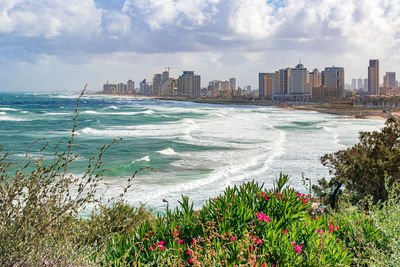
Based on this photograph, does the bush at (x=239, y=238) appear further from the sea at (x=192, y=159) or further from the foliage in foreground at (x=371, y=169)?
the sea at (x=192, y=159)

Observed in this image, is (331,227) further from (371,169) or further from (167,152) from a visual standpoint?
(167,152)

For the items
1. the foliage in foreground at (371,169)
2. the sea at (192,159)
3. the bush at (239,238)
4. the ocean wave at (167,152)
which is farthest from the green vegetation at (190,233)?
the ocean wave at (167,152)

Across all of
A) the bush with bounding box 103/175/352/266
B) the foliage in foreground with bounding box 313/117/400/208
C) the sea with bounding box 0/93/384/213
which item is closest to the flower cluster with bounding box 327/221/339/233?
the bush with bounding box 103/175/352/266

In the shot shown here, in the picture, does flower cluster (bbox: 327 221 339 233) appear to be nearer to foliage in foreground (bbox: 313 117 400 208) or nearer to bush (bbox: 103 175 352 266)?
bush (bbox: 103 175 352 266)

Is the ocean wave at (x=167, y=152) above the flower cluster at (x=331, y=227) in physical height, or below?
below

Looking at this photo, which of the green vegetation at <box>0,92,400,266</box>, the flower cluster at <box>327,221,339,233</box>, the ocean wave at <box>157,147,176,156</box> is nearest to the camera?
the green vegetation at <box>0,92,400,266</box>

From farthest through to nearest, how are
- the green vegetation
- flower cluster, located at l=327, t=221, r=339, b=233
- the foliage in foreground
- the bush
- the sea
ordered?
the sea < the foliage in foreground < flower cluster, located at l=327, t=221, r=339, b=233 < the bush < the green vegetation

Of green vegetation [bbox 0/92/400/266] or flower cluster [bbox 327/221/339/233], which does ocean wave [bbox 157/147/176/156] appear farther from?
flower cluster [bbox 327/221/339/233]

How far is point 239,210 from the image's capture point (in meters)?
5.66

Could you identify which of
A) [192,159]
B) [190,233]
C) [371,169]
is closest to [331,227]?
[190,233]

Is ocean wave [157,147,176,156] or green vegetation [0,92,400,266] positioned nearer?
green vegetation [0,92,400,266]

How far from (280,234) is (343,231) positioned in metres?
1.42

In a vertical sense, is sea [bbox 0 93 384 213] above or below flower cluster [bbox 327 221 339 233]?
below

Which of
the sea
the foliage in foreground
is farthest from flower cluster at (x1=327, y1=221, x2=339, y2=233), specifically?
the sea
